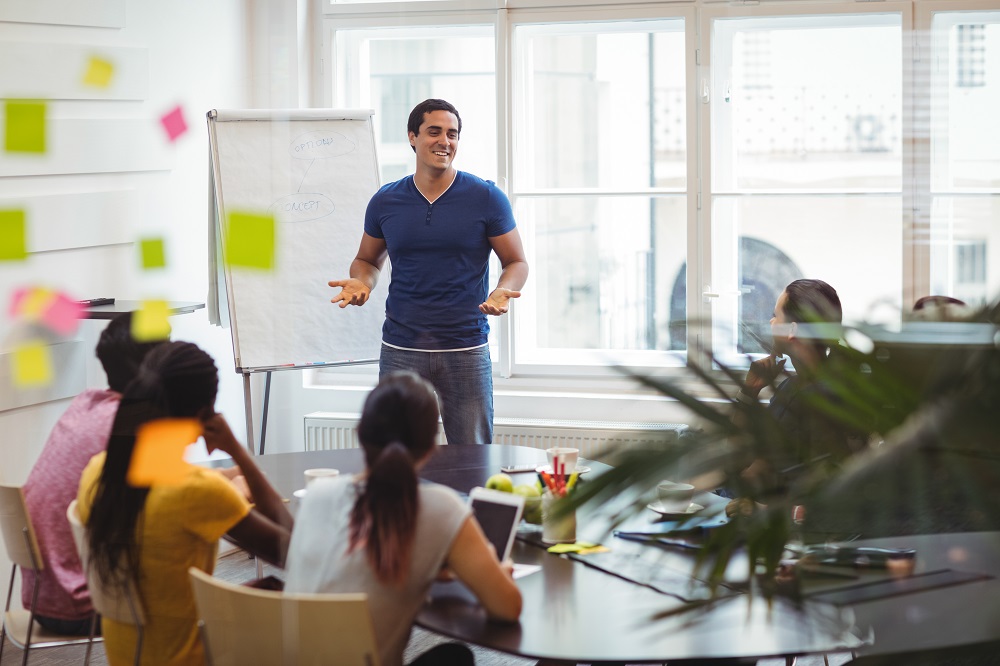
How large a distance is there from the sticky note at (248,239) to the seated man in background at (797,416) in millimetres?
463

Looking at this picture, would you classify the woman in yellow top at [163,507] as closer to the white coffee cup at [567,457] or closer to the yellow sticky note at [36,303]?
the yellow sticky note at [36,303]

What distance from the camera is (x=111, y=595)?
971 millimetres

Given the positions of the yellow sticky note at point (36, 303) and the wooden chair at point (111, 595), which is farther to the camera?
the wooden chair at point (111, 595)

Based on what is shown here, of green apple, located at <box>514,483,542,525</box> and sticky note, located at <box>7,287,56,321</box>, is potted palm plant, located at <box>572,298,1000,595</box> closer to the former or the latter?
sticky note, located at <box>7,287,56,321</box>

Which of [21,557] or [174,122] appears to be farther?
[21,557]

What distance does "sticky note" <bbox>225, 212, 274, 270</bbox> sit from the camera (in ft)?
2.68

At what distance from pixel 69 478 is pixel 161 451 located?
104mm

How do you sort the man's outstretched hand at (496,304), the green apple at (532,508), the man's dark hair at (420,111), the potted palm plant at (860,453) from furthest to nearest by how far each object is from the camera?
the green apple at (532,508) → the man's outstretched hand at (496,304) → the man's dark hair at (420,111) → the potted palm plant at (860,453)

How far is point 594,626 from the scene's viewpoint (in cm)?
147

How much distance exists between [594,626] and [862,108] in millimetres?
857

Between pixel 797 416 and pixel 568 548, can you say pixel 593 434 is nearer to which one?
pixel 797 416

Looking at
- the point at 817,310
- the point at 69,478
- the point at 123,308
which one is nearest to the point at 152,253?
the point at 123,308

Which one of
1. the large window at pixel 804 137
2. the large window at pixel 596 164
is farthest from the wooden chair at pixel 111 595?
the large window at pixel 596 164

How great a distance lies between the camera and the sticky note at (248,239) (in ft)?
2.68
